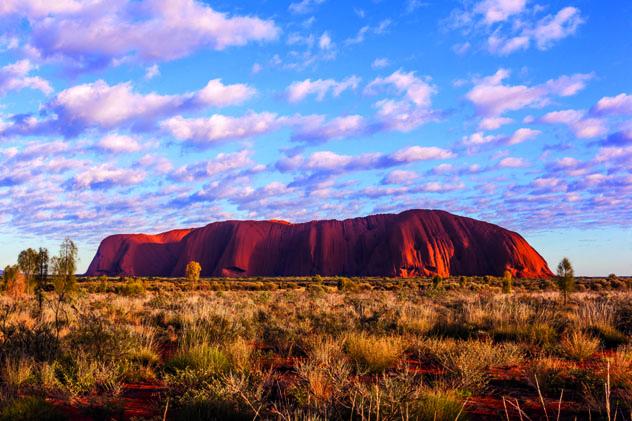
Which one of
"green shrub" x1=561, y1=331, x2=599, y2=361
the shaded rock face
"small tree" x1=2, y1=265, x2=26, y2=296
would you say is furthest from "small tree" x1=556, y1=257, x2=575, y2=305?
the shaded rock face

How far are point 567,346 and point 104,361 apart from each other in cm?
745

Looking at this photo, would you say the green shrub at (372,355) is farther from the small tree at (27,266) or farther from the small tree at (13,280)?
the small tree at (13,280)

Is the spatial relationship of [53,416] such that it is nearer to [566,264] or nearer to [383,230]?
[566,264]

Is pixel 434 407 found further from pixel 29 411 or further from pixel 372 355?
pixel 29 411

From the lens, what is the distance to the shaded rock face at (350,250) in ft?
282

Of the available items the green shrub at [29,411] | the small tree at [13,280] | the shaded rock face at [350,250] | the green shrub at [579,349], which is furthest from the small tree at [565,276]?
the shaded rock face at [350,250]

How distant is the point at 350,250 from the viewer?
93875 millimetres

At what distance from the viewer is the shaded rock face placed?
85.9 m

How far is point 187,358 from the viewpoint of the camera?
6609 mm

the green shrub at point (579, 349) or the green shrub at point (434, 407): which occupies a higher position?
the green shrub at point (434, 407)

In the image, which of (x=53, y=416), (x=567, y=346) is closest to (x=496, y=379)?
(x=567, y=346)

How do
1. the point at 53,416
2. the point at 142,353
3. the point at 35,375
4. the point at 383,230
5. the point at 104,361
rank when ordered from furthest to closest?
the point at 383,230, the point at 142,353, the point at 104,361, the point at 35,375, the point at 53,416

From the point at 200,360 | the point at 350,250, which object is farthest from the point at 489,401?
the point at 350,250

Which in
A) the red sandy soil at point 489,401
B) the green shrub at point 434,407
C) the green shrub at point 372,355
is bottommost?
the red sandy soil at point 489,401
